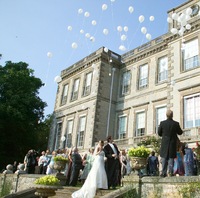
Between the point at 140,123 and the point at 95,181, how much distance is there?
13232 mm

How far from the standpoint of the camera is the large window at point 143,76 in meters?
23.1

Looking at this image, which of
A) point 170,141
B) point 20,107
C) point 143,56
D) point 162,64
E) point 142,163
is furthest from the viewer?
point 20,107


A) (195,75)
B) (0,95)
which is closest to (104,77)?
(195,75)

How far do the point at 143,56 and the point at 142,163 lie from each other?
55.2 feet

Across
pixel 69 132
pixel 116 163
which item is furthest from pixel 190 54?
pixel 69 132

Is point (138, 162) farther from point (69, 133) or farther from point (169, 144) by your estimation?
point (69, 133)

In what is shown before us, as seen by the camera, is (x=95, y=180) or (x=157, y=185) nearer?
(x=157, y=185)

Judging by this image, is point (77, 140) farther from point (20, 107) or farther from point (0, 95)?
point (0, 95)

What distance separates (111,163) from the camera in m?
10.3

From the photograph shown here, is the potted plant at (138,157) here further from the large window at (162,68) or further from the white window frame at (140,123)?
the large window at (162,68)

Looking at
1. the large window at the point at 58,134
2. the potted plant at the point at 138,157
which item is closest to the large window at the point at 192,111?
the potted plant at the point at 138,157

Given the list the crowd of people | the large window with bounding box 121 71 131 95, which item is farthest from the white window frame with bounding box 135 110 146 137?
the crowd of people

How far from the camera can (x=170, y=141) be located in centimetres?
757

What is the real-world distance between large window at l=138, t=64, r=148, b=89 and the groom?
13515 mm
